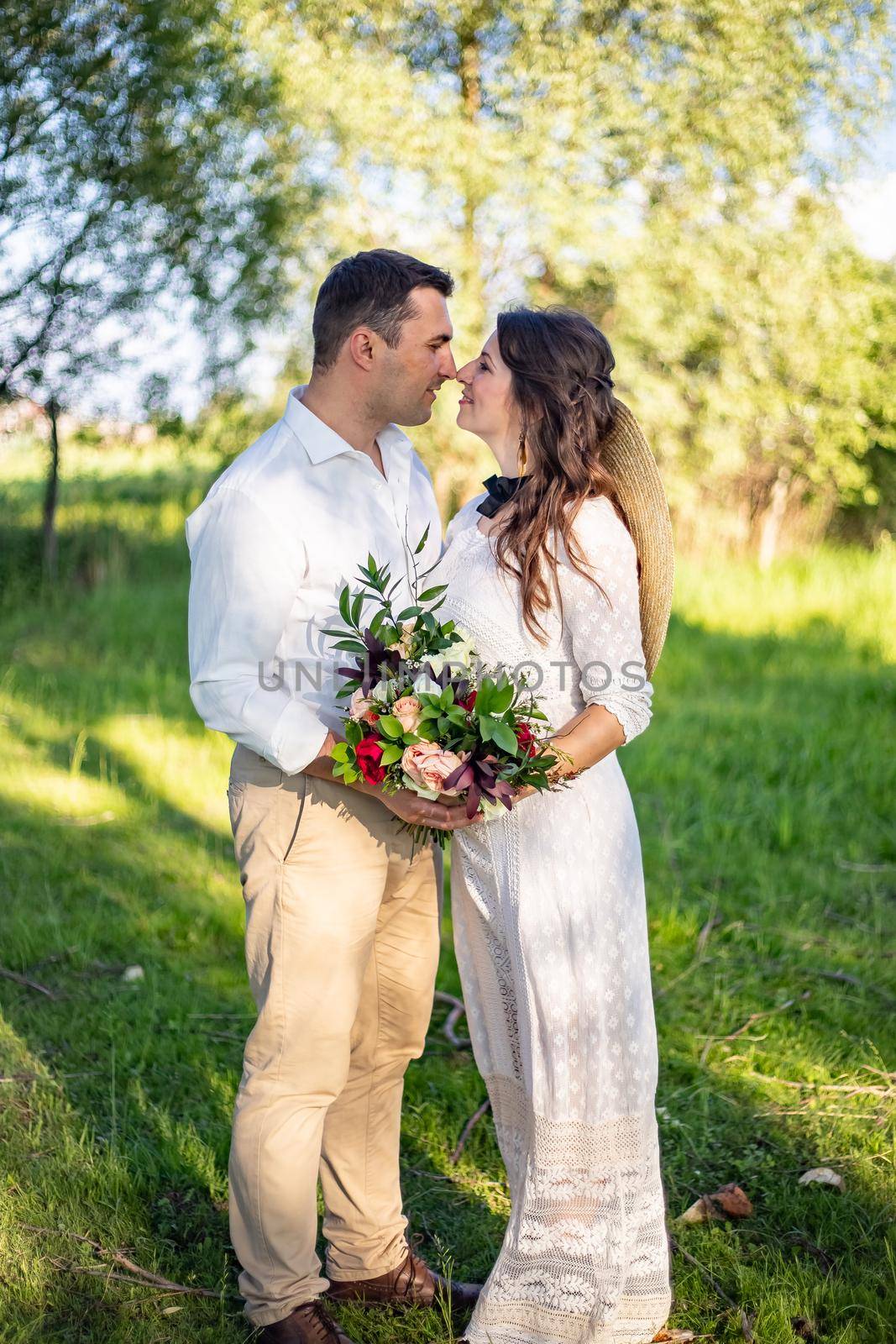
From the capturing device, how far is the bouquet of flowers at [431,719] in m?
2.40

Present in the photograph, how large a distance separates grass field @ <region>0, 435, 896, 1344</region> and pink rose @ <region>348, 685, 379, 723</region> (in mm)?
1561

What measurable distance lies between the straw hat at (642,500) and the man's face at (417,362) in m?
0.48

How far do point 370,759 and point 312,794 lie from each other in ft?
1.04

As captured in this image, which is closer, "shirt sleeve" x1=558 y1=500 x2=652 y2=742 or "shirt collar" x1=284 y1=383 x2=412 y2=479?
"shirt sleeve" x1=558 y1=500 x2=652 y2=742

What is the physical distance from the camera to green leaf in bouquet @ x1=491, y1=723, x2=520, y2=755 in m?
2.36

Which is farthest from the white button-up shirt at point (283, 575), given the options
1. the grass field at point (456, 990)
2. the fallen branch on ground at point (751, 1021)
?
the fallen branch on ground at point (751, 1021)

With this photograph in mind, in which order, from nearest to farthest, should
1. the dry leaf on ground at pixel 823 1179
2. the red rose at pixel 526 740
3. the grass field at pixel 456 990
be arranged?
the red rose at pixel 526 740 < the grass field at pixel 456 990 < the dry leaf on ground at pixel 823 1179

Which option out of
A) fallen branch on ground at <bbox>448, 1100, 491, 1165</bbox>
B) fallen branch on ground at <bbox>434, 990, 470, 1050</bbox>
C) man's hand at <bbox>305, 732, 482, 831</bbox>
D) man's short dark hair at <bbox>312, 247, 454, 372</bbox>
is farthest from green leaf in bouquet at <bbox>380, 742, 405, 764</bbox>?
fallen branch on ground at <bbox>434, 990, 470, 1050</bbox>

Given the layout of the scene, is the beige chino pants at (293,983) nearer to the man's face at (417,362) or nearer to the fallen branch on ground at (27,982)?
the man's face at (417,362)

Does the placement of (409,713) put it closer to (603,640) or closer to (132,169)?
(603,640)

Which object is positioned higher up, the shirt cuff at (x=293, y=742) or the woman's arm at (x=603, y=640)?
the woman's arm at (x=603, y=640)

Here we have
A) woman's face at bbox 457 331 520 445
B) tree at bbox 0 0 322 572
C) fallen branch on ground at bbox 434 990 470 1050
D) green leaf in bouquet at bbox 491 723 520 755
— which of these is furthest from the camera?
tree at bbox 0 0 322 572

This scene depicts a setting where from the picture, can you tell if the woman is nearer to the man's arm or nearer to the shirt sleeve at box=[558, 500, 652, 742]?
the shirt sleeve at box=[558, 500, 652, 742]

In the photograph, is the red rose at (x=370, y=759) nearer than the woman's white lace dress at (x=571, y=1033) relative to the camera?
Yes
